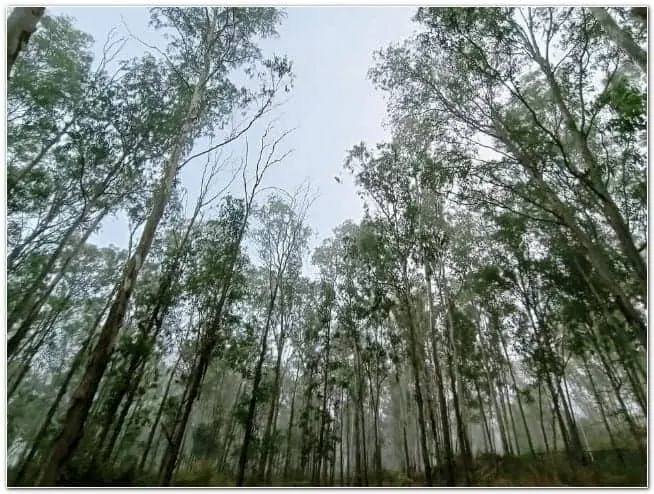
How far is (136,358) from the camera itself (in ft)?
25.3

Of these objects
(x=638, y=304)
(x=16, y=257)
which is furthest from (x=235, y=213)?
(x=638, y=304)

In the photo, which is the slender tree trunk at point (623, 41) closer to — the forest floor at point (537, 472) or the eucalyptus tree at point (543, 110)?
the eucalyptus tree at point (543, 110)

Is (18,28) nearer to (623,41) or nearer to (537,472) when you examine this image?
(623,41)

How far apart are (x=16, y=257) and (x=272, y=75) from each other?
7594mm

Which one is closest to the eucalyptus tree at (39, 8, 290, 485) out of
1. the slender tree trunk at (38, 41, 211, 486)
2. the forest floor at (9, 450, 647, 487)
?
the slender tree trunk at (38, 41, 211, 486)

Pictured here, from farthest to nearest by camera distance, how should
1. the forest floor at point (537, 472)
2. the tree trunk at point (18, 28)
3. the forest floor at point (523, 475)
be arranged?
1. the forest floor at point (537, 472)
2. the forest floor at point (523, 475)
3. the tree trunk at point (18, 28)

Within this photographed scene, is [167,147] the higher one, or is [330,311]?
[167,147]

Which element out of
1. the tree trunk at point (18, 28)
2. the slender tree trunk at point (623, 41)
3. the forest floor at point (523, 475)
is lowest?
the forest floor at point (523, 475)

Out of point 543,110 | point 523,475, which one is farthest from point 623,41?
point 523,475

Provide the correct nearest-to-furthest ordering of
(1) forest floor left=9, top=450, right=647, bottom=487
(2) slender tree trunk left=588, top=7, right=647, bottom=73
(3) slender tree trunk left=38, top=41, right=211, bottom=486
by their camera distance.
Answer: (3) slender tree trunk left=38, top=41, right=211, bottom=486, (2) slender tree trunk left=588, top=7, right=647, bottom=73, (1) forest floor left=9, top=450, right=647, bottom=487

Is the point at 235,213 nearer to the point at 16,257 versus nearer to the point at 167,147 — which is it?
the point at 167,147

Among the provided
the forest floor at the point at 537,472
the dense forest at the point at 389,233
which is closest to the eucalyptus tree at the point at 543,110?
the dense forest at the point at 389,233

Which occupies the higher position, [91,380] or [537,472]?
[91,380]

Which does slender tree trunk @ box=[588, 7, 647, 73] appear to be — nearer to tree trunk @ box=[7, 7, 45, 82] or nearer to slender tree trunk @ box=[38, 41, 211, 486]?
tree trunk @ box=[7, 7, 45, 82]
